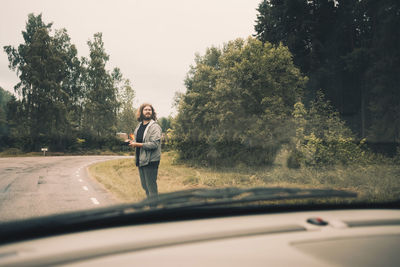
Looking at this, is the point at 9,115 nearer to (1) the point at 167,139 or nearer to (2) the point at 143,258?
(1) the point at 167,139

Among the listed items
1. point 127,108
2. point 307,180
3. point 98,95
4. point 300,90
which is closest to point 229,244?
point 307,180

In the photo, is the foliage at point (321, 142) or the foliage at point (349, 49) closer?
the foliage at point (321, 142)

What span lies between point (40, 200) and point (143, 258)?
7708 mm

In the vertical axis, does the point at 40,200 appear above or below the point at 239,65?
below

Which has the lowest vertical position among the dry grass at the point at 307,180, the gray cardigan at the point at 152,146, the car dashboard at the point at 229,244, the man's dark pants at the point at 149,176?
the dry grass at the point at 307,180

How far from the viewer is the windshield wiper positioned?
1851mm

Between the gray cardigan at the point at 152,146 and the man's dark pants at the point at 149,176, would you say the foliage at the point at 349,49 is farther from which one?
the man's dark pants at the point at 149,176

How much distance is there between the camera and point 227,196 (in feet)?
6.63

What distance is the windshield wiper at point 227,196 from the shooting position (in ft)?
6.07

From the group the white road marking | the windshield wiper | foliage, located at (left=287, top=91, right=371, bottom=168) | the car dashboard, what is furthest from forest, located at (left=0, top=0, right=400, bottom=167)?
the car dashboard

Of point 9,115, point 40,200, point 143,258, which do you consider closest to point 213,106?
point 40,200

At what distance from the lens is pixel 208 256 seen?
1.32 m

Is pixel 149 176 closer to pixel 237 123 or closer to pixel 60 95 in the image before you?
pixel 237 123

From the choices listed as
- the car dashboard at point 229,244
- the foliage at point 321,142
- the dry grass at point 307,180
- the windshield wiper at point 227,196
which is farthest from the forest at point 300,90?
the car dashboard at point 229,244
